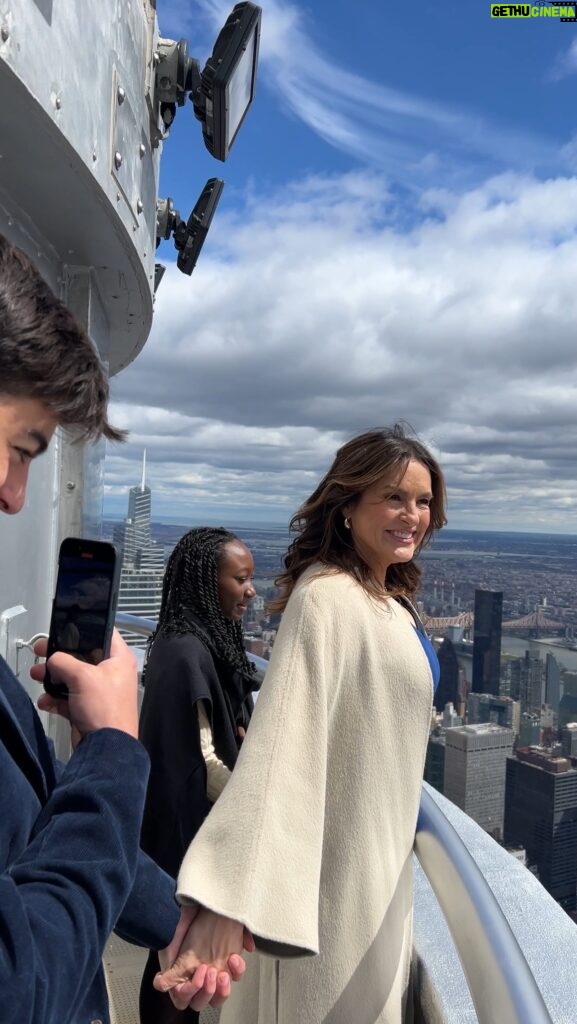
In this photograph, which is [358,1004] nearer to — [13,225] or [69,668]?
[69,668]

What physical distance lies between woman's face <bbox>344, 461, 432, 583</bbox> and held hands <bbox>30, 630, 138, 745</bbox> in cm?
108

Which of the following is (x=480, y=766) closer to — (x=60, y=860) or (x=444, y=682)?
(x=444, y=682)

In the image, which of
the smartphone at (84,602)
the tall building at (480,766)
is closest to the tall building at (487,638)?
the tall building at (480,766)

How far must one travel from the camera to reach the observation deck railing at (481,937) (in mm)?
1075

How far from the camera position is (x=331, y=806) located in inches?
66.3

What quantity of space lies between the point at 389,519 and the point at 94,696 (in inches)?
46.3

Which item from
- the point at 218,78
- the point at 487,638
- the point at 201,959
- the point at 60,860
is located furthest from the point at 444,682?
the point at 487,638

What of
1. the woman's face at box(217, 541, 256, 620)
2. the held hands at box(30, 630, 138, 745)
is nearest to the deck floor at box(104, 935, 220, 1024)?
the woman's face at box(217, 541, 256, 620)

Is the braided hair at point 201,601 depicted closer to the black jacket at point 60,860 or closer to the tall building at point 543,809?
the black jacket at point 60,860

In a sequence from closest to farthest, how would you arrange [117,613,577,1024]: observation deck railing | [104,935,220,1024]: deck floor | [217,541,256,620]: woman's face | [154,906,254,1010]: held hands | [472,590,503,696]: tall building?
[117,613,577,1024]: observation deck railing < [154,906,254,1010]: held hands < [104,935,220,1024]: deck floor < [217,541,256,620]: woman's face < [472,590,503,696]: tall building

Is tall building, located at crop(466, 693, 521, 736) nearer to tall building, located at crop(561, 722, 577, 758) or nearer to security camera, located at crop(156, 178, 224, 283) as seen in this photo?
tall building, located at crop(561, 722, 577, 758)

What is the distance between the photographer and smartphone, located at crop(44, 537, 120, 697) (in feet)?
3.28

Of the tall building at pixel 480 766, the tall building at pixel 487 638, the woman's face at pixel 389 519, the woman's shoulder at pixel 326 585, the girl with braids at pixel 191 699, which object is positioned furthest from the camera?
the tall building at pixel 487 638

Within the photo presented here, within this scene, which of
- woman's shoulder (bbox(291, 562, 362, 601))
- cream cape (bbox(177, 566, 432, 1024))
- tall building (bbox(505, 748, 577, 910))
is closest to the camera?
cream cape (bbox(177, 566, 432, 1024))
